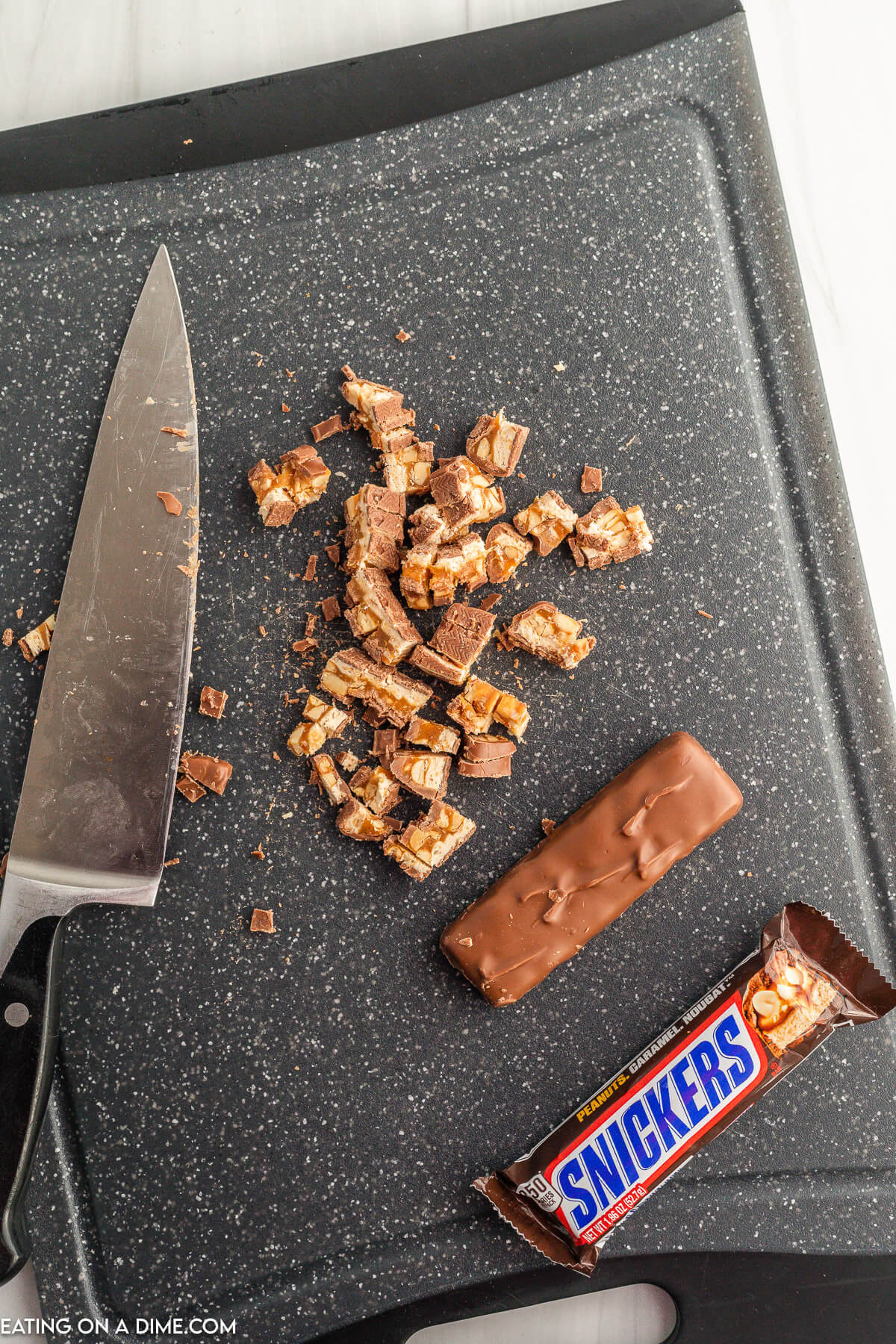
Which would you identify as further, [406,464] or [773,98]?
[773,98]

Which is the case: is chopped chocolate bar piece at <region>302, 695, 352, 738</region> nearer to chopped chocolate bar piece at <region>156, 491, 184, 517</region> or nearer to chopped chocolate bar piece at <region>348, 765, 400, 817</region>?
chopped chocolate bar piece at <region>348, 765, 400, 817</region>

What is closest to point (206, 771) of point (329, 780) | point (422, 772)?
point (329, 780)

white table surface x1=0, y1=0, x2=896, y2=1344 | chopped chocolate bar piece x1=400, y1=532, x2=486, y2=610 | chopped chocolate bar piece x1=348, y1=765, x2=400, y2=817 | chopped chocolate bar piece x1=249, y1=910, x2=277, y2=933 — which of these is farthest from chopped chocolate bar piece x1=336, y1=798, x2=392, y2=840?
white table surface x1=0, y1=0, x2=896, y2=1344

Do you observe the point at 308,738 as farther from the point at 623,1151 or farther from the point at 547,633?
the point at 623,1151

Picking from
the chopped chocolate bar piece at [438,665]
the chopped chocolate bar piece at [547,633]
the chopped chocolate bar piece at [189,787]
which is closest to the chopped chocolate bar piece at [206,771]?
the chopped chocolate bar piece at [189,787]

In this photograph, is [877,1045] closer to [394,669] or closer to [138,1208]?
[394,669]

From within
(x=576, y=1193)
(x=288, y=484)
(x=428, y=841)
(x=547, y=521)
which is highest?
(x=288, y=484)
